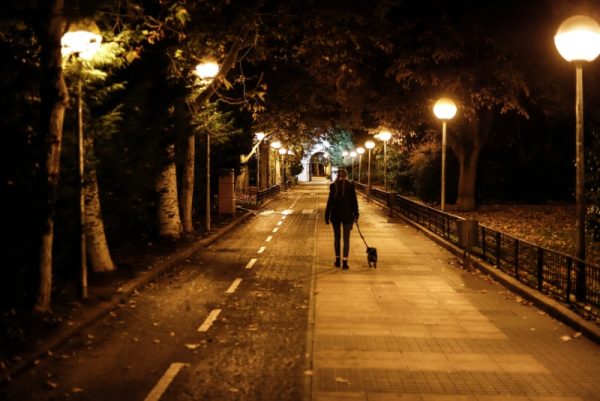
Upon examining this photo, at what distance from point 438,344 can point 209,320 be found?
3219mm

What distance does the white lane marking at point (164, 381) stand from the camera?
19.6 feet

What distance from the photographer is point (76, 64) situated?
9461mm

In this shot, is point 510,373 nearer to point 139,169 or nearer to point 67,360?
point 67,360

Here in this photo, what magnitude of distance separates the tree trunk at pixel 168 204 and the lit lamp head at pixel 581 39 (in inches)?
412

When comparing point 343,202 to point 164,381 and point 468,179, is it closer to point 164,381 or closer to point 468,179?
point 164,381

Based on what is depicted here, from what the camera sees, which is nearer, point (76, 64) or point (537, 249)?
point (76, 64)

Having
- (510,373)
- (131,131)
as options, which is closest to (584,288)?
(510,373)

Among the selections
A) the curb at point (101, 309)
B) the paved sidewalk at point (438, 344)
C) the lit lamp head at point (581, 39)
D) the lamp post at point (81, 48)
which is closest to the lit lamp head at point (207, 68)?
the curb at point (101, 309)

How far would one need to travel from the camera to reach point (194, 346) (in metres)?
7.67

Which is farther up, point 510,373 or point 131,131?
point 131,131

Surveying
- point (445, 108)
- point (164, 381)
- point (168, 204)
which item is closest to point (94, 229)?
point (164, 381)

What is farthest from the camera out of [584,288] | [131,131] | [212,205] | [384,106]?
[212,205]

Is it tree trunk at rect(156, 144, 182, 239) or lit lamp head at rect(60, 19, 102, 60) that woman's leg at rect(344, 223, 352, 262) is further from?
lit lamp head at rect(60, 19, 102, 60)

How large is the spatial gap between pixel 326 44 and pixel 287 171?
56497mm
